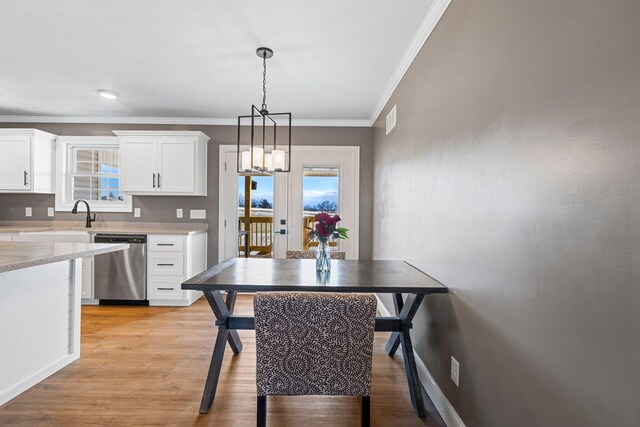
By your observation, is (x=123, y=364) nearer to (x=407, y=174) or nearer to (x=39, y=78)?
(x=407, y=174)

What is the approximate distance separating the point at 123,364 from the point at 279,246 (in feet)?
7.82

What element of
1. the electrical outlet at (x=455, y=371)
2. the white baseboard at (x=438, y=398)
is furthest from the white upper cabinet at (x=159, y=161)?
the electrical outlet at (x=455, y=371)

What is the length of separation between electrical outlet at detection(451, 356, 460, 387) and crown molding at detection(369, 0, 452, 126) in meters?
2.00

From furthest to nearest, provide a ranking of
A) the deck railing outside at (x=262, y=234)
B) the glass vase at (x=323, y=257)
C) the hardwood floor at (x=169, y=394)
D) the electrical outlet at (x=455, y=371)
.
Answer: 1. the deck railing outside at (x=262, y=234)
2. the glass vase at (x=323, y=257)
3. the hardwood floor at (x=169, y=394)
4. the electrical outlet at (x=455, y=371)

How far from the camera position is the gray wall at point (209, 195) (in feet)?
14.6

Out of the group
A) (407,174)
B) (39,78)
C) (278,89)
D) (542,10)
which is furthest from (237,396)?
(39,78)

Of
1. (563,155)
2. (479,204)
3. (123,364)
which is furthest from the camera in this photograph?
(123,364)

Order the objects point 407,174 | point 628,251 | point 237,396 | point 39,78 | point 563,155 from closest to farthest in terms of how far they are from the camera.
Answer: point 628,251 → point 563,155 → point 237,396 → point 407,174 → point 39,78

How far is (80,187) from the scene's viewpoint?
4.50 m

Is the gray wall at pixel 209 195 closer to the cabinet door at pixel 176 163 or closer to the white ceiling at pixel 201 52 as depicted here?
the cabinet door at pixel 176 163

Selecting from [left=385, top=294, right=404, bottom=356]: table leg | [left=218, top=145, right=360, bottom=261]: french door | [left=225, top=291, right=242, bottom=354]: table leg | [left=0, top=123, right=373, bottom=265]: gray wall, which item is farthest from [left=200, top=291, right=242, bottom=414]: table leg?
[left=0, top=123, right=373, bottom=265]: gray wall

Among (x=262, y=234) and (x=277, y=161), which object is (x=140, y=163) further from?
(x=277, y=161)

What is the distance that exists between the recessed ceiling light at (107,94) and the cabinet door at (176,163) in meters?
0.68

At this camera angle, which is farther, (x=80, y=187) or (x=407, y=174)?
(x=80, y=187)
